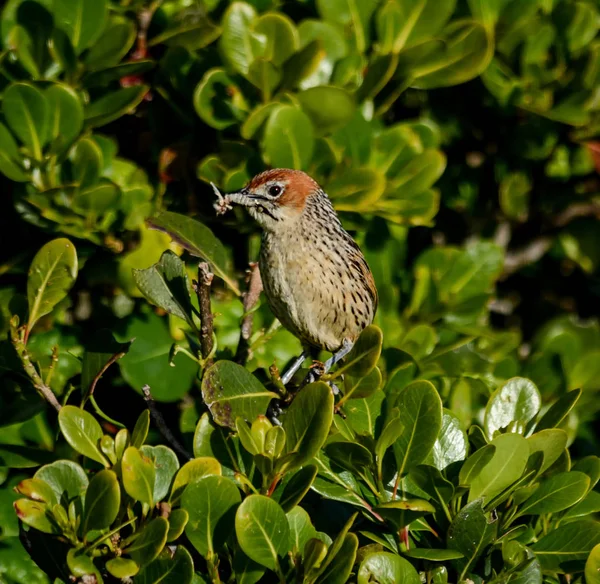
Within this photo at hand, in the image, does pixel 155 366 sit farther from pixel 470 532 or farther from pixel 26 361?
pixel 470 532

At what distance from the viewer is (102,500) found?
7.04 ft

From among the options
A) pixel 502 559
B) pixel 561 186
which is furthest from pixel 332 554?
pixel 561 186

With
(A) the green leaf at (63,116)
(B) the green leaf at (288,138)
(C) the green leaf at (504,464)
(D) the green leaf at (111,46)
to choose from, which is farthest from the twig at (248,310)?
(C) the green leaf at (504,464)

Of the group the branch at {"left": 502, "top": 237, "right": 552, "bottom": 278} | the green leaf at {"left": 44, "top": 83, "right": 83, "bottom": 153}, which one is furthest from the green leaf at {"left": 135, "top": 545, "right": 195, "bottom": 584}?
the branch at {"left": 502, "top": 237, "right": 552, "bottom": 278}

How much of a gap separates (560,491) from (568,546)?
0.15 m

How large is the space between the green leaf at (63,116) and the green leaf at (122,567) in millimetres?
1411

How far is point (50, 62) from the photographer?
10.4 feet

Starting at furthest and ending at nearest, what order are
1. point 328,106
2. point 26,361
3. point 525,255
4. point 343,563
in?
point 525,255 → point 328,106 → point 26,361 → point 343,563

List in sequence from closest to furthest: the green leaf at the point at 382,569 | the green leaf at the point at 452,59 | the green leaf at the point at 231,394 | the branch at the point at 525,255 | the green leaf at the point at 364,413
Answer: the green leaf at the point at 382,569 → the green leaf at the point at 231,394 → the green leaf at the point at 364,413 → the green leaf at the point at 452,59 → the branch at the point at 525,255

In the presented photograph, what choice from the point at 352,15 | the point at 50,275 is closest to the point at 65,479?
the point at 50,275

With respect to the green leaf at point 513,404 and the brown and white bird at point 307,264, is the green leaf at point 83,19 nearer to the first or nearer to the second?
the brown and white bird at point 307,264

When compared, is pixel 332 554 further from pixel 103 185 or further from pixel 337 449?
pixel 103 185

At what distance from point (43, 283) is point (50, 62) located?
952 mm

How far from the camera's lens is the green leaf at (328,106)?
125 inches
